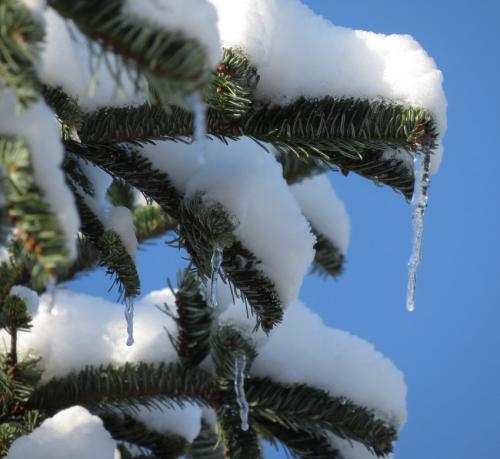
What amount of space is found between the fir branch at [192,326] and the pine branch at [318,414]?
0.17 meters

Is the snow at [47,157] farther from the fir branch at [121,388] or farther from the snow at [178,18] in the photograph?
the fir branch at [121,388]

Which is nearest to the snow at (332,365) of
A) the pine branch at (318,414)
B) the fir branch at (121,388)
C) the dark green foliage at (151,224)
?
the pine branch at (318,414)

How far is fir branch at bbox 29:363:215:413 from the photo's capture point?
1768mm

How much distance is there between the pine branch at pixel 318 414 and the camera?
1762mm

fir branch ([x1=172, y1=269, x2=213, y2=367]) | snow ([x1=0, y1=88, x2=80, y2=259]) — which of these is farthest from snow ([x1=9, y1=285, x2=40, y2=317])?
snow ([x1=0, y1=88, x2=80, y2=259])

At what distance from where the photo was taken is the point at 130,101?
1.51 m

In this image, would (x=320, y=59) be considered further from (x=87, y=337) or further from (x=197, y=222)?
(x=87, y=337)

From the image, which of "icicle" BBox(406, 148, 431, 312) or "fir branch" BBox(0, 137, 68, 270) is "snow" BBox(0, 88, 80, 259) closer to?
"fir branch" BBox(0, 137, 68, 270)

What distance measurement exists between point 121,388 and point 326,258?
38.4 inches

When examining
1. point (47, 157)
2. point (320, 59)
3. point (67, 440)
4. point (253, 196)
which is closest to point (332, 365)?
point (253, 196)

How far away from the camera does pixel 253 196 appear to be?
1.56m

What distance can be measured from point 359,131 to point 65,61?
0.57 m

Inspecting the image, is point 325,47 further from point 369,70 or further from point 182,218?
point 182,218

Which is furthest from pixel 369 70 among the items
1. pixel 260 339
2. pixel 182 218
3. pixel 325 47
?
pixel 260 339
